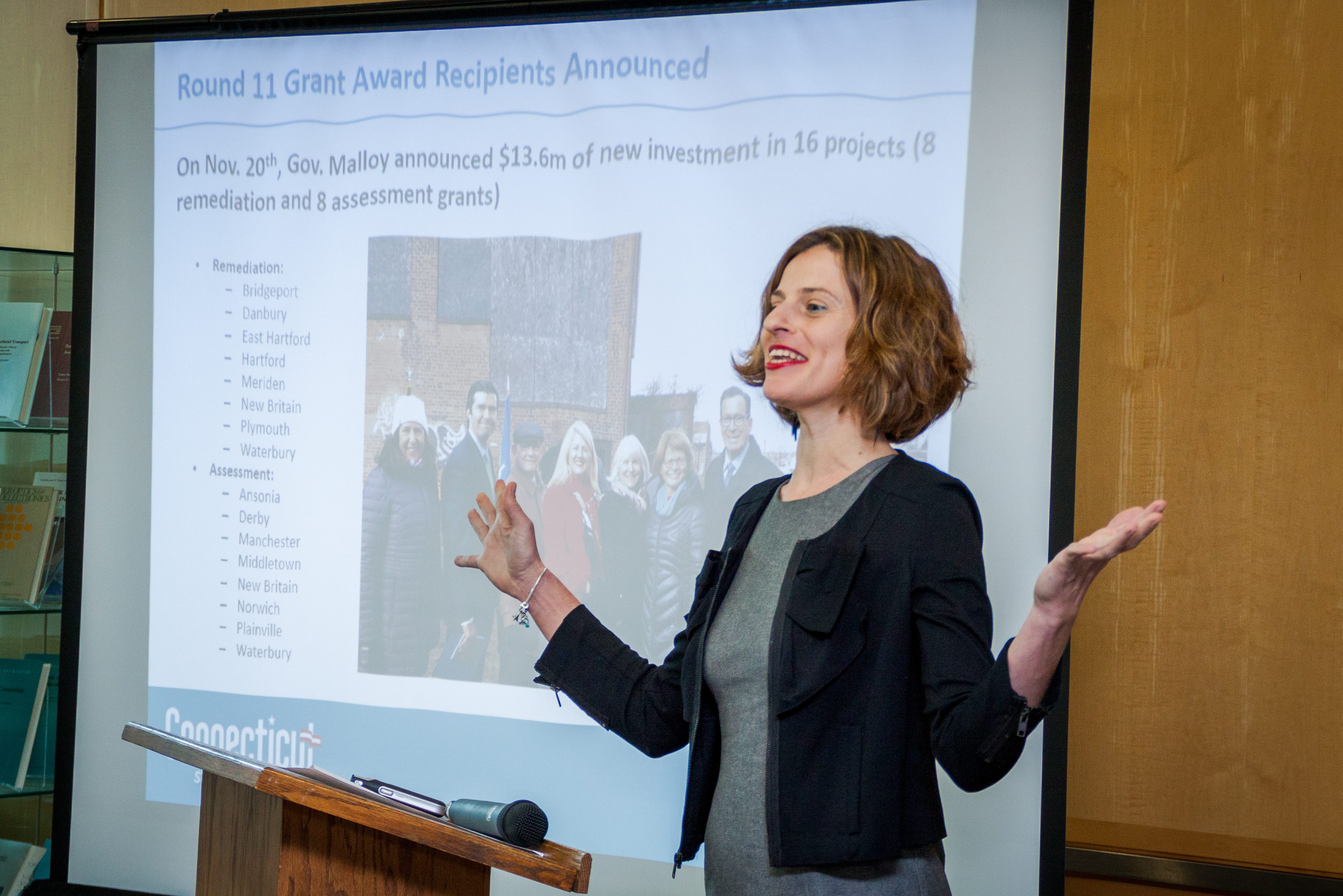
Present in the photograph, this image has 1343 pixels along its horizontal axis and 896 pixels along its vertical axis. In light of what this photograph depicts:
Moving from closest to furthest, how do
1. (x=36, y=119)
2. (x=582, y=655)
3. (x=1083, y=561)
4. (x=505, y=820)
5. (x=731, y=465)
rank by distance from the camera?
(x=1083, y=561) → (x=505, y=820) → (x=582, y=655) → (x=731, y=465) → (x=36, y=119)

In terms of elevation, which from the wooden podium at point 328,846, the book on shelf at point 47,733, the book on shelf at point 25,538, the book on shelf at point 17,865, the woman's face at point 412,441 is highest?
the woman's face at point 412,441

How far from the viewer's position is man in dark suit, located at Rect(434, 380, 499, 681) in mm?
2414

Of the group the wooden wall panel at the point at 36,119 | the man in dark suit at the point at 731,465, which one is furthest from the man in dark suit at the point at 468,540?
the wooden wall panel at the point at 36,119

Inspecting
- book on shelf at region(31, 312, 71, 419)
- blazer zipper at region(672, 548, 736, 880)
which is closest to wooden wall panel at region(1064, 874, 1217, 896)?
blazer zipper at region(672, 548, 736, 880)

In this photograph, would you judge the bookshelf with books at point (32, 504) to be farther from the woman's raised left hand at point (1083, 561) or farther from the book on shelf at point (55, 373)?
the woman's raised left hand at point (1083, 561)

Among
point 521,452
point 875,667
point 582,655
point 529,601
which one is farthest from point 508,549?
point 521,452

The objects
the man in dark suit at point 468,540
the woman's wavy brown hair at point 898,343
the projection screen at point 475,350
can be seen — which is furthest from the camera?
the man in dark suit at point 468,540

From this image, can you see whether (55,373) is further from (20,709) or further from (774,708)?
(774,708)

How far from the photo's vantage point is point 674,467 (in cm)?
232

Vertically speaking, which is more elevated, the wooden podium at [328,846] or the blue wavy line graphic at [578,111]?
the blue wavy line graphic at [578,111]

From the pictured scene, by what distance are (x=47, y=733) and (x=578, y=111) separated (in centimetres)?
224

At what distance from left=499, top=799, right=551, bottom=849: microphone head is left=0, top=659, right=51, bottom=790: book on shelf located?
222cm

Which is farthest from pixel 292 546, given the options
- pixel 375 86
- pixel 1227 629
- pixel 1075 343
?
pixel 1227 629

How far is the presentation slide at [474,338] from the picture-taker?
7.45 ft
